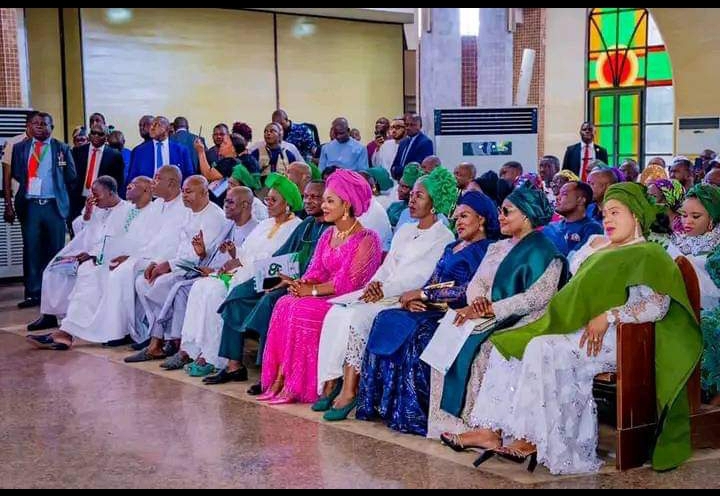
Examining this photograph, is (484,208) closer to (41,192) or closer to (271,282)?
(271,282)

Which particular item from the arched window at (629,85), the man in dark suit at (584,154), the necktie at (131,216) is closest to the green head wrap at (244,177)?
the necktie at (131,216)

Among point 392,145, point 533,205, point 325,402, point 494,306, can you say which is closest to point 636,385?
point 494,306

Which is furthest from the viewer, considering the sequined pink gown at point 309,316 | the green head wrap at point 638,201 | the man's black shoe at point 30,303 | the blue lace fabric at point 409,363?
the man's black shoe at point 30,303

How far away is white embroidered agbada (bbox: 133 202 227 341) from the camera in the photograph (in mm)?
7555

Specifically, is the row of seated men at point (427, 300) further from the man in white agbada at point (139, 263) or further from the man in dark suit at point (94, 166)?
the man in dark suit at point (94, 166)

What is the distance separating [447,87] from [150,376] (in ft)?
18.9

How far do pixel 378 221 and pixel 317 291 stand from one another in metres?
1.25

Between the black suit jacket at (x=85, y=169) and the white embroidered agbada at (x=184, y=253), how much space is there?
2.99m

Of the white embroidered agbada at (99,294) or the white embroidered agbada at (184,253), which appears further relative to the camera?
the white embroidered agbada at (99,294)

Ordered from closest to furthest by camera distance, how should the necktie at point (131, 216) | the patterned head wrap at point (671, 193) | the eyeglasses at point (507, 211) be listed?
the eyeglasses at point (507, 211) < the patterned head wrap at point (671, 193) < the necktie at point (131, 216)

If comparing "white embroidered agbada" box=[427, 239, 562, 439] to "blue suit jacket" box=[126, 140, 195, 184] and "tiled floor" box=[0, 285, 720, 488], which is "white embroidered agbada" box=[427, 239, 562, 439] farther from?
"blue suit jacket" box=[126, 140, 195, 184]

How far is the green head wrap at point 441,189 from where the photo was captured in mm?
5859

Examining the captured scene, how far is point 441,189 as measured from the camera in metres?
5.86
